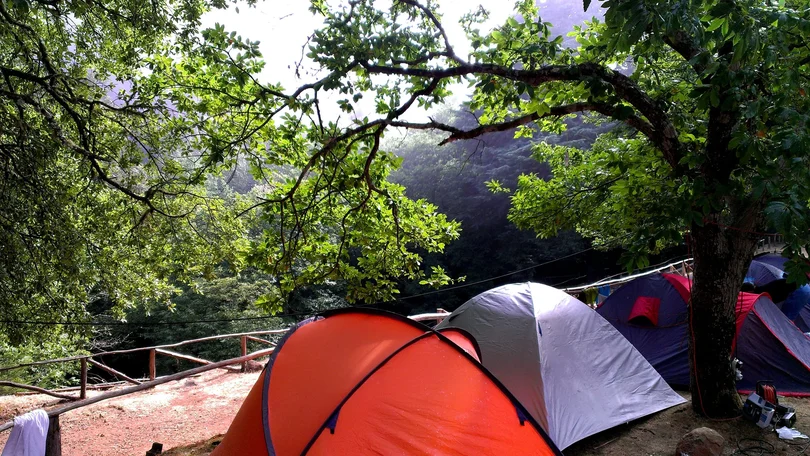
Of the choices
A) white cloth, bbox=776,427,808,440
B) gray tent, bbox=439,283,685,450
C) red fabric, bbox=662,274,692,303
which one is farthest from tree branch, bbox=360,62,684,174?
red fabric, bbox=662,274,692,303

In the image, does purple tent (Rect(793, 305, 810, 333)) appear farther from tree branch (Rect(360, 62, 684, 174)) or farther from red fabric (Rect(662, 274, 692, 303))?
tree branch (Rect(360, 62, 684, 174))

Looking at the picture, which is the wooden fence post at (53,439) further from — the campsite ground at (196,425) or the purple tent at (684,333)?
the purple tent at (684,333)

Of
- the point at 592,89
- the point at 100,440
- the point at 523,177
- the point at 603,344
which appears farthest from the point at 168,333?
the point at 592,89

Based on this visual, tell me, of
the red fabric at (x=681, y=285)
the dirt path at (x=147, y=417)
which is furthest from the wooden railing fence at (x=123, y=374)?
the red fabric at (x=681, y=285)

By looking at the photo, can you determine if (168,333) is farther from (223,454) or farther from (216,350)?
(223,454)

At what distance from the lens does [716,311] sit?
4547 millimetres

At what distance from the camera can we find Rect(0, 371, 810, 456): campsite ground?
432 cm

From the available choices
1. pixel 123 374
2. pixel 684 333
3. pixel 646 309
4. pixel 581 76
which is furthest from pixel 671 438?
pixel 123 374

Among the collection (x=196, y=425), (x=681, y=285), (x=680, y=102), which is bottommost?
(x=196, y=425)

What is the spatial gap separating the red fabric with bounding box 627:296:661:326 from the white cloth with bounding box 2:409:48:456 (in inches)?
258

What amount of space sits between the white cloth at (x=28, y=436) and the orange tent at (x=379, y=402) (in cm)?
117

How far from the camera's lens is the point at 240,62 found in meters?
4.60

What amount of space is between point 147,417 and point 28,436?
17.2 feet

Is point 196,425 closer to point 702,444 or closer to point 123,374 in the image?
point 123,374
